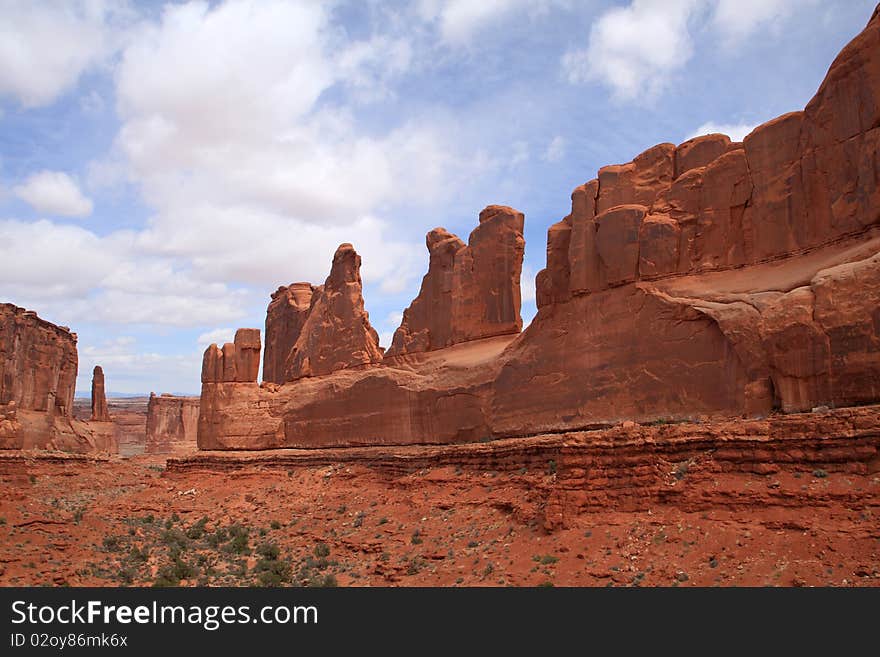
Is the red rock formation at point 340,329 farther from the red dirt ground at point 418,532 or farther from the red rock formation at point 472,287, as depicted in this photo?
the red dirt ground at point 418,532

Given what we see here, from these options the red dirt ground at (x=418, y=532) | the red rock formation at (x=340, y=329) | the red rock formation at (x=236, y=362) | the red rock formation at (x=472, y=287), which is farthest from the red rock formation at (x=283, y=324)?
the red rock formation at (x=472, y=287)

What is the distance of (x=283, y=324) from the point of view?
Answer: 50219mm

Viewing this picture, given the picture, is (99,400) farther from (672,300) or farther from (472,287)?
(672,300)

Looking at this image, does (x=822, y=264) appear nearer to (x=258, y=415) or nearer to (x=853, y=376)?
(x=853, y=376)

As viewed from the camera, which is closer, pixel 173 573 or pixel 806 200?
pixel 806 200

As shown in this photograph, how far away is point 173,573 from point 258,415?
55.4ft

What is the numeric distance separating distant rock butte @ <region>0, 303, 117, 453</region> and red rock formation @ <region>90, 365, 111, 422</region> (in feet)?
24.2

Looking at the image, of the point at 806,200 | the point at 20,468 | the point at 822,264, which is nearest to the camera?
the point at 822,264

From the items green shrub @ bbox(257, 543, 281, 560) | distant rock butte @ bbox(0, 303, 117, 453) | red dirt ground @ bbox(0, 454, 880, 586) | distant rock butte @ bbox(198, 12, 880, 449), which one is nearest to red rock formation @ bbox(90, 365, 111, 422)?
distant rock butte @ bbox(0, 303, 117, 453)

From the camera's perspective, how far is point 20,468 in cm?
3697

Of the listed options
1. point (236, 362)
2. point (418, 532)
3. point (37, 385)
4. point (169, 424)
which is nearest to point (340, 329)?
point (236, 362)

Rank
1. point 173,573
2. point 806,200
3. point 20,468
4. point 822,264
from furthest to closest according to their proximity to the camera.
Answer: point 20,468, point 173,573, point 806,200, point 822,264

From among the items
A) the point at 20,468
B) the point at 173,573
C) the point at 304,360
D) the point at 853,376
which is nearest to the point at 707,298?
the point at 853,376

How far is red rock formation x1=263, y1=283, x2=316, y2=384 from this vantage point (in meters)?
48.8
